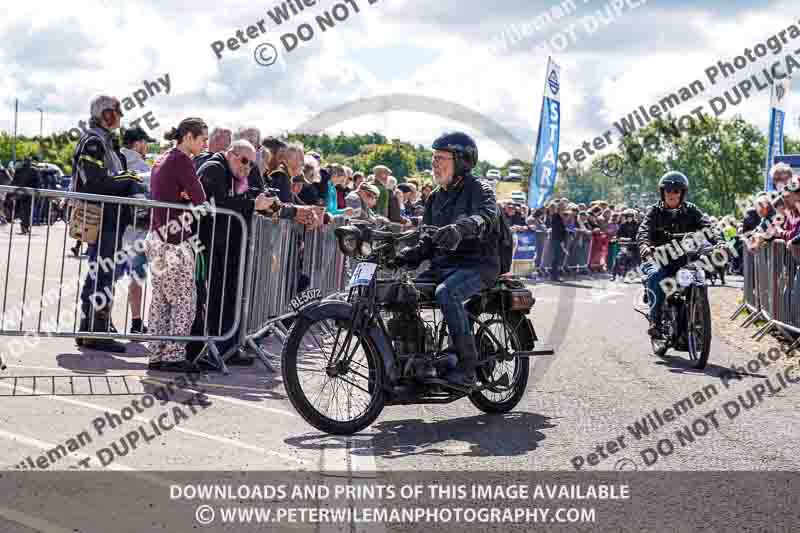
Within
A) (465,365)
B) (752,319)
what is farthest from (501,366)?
(752,319)

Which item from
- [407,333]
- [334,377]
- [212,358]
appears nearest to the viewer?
[334,377]

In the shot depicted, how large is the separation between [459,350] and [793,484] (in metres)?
2.33

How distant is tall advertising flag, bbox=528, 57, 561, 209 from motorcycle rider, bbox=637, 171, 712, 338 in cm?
1248

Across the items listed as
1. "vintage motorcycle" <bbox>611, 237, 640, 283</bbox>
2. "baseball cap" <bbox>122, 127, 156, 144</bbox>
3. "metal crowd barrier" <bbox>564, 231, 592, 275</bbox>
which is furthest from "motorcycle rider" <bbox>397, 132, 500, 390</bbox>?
"metal crowd barrier" <bbox>564, 231, 592, 275</bbox>

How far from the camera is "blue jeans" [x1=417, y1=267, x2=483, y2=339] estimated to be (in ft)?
23.8

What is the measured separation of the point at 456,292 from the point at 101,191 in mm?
3790

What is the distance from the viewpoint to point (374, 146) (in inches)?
2181

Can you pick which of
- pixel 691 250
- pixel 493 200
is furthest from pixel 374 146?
pixel 493 200

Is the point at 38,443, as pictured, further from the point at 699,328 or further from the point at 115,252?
the point at 699,328

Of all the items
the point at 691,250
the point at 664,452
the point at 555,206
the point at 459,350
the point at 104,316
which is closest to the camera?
the point at 664,452

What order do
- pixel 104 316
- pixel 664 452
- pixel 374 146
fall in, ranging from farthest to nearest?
pixel 374 146, pixel 104 316, pixel 664 452

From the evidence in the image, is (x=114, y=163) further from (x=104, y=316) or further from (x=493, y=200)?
(x=493, y=200)

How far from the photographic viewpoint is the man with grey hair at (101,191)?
942cm

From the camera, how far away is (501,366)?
784cm
